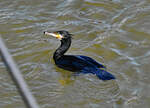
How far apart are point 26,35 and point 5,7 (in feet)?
5.43

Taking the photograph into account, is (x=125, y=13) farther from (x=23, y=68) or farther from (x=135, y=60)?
(x=23, y=68)

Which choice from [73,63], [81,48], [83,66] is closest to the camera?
[83,66]

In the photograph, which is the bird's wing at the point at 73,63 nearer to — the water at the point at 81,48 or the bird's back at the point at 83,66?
the bird's back at the point at 83,66

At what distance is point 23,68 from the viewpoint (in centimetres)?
568

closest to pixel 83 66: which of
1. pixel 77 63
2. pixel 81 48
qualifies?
pixel 77 63

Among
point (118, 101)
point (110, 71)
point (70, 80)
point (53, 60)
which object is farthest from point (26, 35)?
point (118, 101)

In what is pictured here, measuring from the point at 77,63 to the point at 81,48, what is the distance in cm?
103

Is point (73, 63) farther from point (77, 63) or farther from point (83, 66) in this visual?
point (83, 66)

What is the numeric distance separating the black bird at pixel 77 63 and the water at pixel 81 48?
137mm

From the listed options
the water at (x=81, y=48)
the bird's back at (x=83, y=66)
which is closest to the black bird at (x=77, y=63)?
the bird's back at (x=83, y=66)

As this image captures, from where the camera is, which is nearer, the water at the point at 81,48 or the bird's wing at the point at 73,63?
the water at the point at 81,48

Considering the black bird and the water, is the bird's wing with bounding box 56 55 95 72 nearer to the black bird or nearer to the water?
the black bird

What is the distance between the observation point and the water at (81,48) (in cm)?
466

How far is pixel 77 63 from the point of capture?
5398mm
